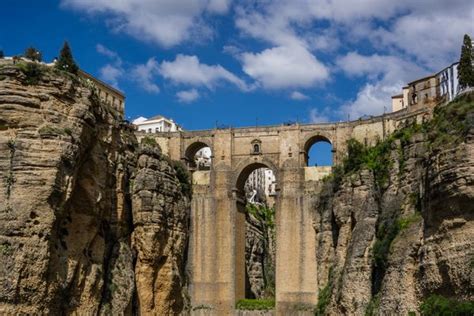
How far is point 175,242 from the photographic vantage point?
53.6 meters

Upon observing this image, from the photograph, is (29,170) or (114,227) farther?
(114,227)

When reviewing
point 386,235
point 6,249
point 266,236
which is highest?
point 266,236

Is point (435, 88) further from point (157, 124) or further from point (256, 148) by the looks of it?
point (157, 124)

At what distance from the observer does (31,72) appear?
3806cm

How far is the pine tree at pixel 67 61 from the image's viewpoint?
157 ft

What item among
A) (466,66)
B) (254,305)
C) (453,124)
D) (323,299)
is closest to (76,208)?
(254,305)

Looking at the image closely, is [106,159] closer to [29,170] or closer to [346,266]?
[29,170]

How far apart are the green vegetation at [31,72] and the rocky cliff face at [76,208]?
2.0 inches

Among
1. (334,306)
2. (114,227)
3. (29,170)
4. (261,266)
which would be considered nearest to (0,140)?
(29,170)

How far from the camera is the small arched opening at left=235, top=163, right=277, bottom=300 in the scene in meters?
56.5

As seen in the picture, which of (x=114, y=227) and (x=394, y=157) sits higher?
(x=394, y=157)

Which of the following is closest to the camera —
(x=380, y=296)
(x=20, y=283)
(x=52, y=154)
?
(x=20, y=283)

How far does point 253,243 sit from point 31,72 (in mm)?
29764

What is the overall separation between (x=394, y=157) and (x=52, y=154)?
70.4 ft
